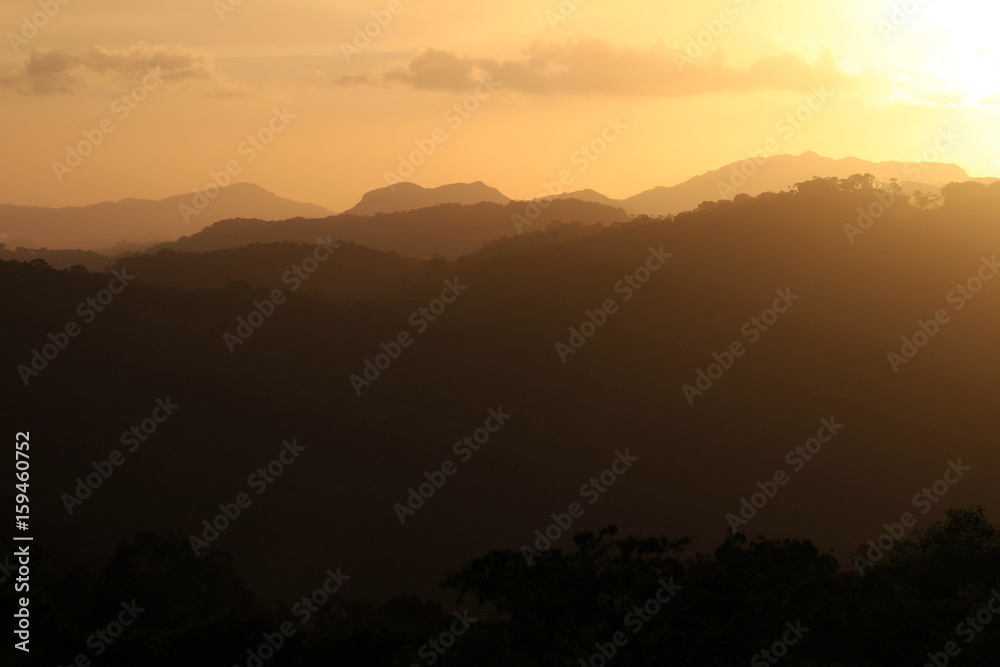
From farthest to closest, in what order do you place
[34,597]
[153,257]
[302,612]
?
1. [153,257]
2. [302,612]
3. [34,597]

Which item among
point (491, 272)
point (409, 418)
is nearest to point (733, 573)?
point (409, 418)

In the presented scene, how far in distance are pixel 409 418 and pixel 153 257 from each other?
282 feet

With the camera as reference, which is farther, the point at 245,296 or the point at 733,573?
the point at 245,296

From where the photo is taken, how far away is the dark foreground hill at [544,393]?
66188 millimetres

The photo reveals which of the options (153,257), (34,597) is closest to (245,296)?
(153,257)

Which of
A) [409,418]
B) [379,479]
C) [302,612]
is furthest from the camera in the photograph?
[409,418]

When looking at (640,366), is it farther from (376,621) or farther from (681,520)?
(376,621)

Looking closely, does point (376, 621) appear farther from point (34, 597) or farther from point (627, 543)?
point (627, 543)

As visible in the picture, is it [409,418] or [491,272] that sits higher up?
[491,272]

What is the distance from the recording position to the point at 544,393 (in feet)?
295

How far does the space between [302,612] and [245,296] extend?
81596 millimetres

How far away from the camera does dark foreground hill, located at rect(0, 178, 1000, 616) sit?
6619cm

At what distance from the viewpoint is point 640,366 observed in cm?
9512

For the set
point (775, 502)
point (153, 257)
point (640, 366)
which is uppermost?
point (153, 257)
